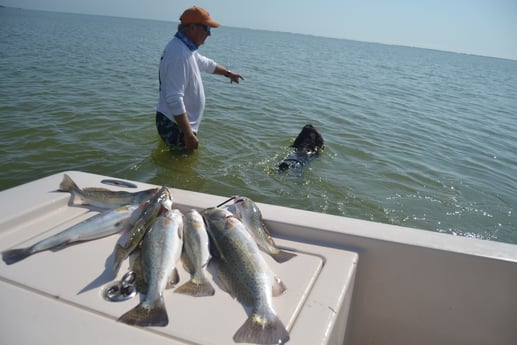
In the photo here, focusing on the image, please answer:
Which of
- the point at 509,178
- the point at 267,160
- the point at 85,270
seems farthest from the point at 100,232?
the point at 509,178

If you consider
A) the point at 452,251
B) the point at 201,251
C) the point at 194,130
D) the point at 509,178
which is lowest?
the point at 509,178

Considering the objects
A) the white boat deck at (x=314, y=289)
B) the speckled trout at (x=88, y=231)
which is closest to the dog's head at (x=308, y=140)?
the white boat deck at (x=314, y=289)

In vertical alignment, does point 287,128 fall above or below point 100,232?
below

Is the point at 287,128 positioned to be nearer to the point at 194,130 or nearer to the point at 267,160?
the point at 267,160

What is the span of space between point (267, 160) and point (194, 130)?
227 centimetres

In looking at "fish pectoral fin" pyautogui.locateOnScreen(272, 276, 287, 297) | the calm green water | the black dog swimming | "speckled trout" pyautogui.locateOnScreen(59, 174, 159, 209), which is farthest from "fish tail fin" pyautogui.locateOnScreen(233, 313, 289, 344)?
the black dog swimming

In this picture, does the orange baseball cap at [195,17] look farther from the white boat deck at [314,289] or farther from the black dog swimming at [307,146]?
the white boat deck at [314,289]

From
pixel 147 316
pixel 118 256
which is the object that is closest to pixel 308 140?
pixel 118 256

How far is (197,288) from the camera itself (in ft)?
7.20

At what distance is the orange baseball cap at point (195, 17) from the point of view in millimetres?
5902

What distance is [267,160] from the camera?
8.65 meters

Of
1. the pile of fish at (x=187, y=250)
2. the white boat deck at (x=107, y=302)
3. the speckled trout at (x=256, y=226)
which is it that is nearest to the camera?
the white boat deck at (x=107, y=302)

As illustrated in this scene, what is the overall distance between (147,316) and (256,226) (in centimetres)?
107

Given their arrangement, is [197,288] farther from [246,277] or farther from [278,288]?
[278,288]
